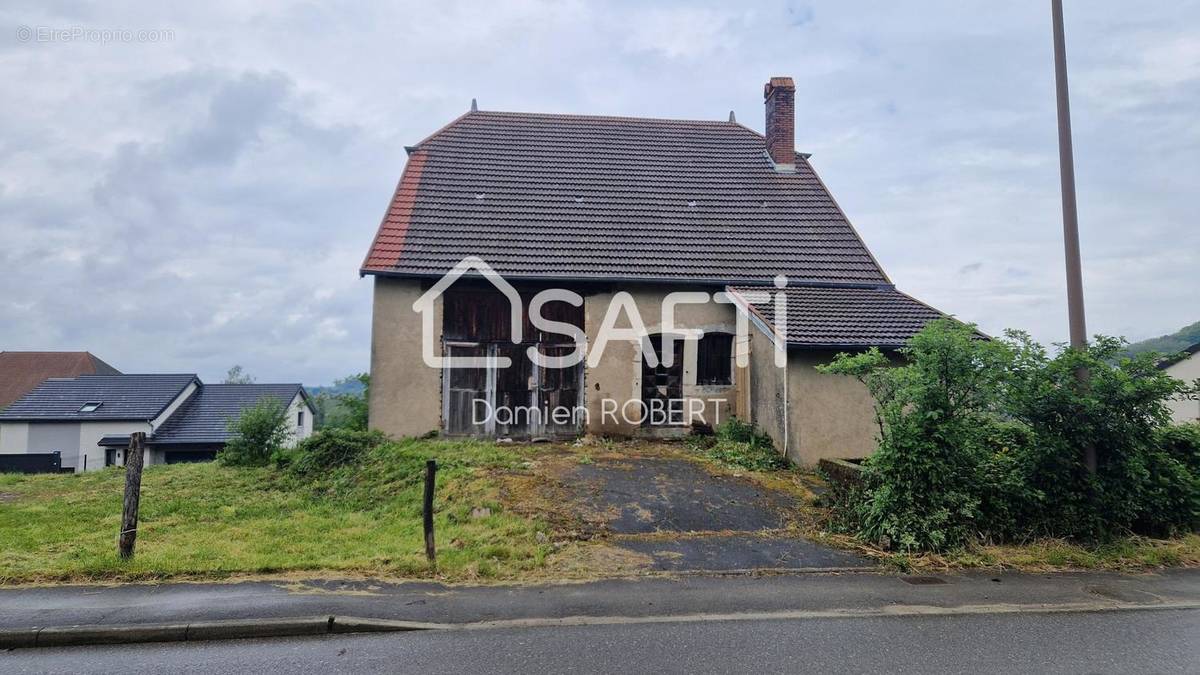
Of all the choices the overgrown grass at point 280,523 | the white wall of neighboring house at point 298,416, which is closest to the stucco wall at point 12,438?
the white wall of neighboring house at point 298,416

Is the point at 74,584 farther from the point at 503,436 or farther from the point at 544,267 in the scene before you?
the point at 544,267

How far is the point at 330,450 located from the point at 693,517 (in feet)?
22.7

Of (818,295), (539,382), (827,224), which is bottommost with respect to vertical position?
(539,382)

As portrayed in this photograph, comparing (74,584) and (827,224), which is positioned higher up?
(827,224)

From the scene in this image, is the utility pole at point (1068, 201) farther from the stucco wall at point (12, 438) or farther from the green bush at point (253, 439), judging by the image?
the stucco wall at point (12, 438)

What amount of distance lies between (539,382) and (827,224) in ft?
25.9

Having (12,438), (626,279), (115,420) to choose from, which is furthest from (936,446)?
(12,438)

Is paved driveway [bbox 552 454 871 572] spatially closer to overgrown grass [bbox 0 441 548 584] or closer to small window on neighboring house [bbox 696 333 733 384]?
overgrown grass [bbox 0 441 548 584]

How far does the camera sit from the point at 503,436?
13258 millimetres

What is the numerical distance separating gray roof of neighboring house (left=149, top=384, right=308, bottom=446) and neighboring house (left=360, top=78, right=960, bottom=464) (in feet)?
54.3

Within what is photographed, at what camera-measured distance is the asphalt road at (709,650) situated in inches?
179

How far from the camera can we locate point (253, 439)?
45.1ft

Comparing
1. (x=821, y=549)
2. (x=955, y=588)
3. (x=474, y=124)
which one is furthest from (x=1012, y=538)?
(x=474, y=124)

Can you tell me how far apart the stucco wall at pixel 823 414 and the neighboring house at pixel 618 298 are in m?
0.02
